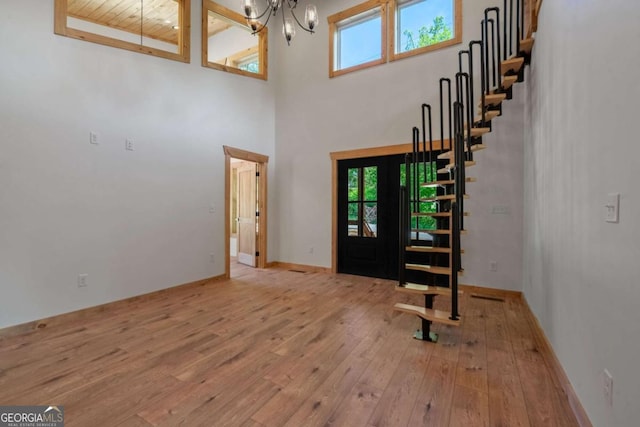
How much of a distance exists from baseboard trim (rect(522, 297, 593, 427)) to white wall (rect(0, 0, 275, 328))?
13.9 ft

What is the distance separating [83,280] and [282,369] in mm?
2679

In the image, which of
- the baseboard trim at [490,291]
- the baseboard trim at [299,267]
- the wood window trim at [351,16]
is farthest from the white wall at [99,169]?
the baseboard trim at [490,291]

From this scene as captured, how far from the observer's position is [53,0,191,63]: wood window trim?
2984 millimetres

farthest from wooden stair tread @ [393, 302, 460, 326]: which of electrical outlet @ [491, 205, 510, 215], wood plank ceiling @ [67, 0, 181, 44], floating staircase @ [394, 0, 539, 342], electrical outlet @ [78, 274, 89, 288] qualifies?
wood plank ceiling @ [67, 0, 181, 44]

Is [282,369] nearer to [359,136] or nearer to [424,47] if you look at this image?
[359,136]

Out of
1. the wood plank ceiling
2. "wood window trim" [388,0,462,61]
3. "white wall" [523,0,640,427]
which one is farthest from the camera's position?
"wood window trim" [388,0,462,61]

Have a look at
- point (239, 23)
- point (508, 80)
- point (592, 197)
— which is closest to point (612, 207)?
point (592, 197)

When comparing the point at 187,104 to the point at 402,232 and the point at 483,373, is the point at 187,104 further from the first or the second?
the point at 483,373

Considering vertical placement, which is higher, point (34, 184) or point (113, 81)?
point (113, 81)

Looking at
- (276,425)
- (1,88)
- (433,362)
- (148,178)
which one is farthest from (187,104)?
(433,362)

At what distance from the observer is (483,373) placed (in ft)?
6.61

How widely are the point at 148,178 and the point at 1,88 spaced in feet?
4.93
